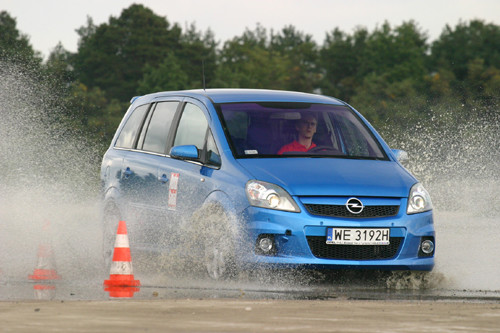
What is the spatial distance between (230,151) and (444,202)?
9.45 meters

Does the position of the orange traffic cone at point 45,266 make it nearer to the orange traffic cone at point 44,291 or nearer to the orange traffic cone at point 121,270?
the orange traffic cone at point 44,291

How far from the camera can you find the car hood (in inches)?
381

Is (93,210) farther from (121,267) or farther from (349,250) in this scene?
(349,250)

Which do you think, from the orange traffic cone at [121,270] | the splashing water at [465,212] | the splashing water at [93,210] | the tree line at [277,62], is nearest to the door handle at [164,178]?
the splashing water at [93,210]

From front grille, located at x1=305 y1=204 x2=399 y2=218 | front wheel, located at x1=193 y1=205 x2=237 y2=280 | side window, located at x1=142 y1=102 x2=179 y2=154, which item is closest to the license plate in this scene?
front grille, located at x1=305 y1=204 x2=399 y2=218

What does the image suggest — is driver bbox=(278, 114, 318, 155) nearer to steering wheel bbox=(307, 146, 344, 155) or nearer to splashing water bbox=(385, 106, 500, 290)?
steering wheel bbox=(307, 146, 344, 155)

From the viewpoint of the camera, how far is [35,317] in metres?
7.54

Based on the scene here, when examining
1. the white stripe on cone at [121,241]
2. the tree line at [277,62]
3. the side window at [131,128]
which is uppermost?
the tree line at [277,62]

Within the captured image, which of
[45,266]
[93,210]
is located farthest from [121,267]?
[93,210]

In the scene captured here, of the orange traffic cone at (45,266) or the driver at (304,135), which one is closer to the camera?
the driver at (304,135)

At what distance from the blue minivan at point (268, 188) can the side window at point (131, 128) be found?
0.80ft

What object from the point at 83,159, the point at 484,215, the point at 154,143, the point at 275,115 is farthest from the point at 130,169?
the point at 83,159

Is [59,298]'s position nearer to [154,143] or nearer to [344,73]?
[154,143]

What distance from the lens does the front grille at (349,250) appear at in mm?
9625
